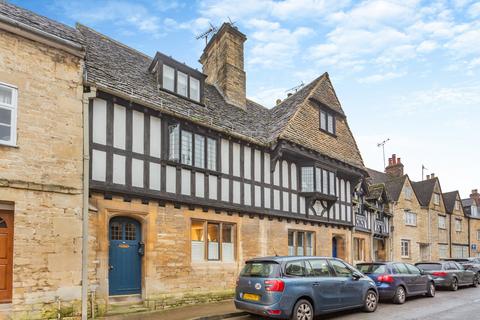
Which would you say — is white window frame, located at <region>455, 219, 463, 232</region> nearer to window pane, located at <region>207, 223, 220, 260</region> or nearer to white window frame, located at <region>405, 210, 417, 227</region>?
white window frame, located at <region>405, 210, 417, 227</region>

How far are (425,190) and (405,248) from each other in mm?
7920

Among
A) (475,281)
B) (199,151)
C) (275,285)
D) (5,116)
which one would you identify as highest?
(5,116)

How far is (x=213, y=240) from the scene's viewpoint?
1420 cm

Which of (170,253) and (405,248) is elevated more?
(170,253)

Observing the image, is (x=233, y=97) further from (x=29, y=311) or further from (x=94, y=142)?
(x=29, y=311)

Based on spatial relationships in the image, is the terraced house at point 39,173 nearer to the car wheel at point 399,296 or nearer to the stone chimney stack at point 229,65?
the stone chimney stack at point 229,65

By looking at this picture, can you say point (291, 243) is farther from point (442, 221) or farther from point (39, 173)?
point (442, 221)

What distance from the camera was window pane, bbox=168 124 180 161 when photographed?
12.7m

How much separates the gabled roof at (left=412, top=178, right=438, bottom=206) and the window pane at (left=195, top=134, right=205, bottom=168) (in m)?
26.6

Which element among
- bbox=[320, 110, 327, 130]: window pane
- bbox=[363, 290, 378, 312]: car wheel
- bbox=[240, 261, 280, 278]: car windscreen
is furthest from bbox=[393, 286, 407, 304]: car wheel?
bbox=[320, 110, 327, 130]: window pane

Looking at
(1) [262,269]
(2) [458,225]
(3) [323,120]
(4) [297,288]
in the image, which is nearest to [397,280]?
(4) [297,288]

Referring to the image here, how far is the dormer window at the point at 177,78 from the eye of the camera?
14.4 metres

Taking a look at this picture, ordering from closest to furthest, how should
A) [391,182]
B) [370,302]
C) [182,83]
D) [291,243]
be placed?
[370,302] → [182,83] → [291,243] → [391,182]

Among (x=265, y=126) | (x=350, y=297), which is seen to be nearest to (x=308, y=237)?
(x=265, y=126)
